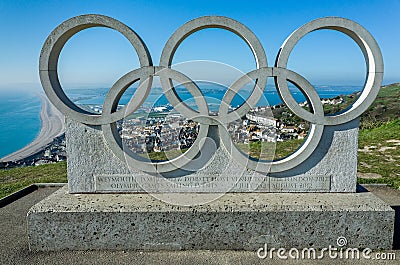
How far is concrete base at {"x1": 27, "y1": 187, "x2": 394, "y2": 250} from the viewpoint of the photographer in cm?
545

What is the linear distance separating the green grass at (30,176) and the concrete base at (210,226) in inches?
182

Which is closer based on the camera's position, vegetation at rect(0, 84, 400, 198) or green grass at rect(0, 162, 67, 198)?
vegetation at rect(0, 84, 400, 198)

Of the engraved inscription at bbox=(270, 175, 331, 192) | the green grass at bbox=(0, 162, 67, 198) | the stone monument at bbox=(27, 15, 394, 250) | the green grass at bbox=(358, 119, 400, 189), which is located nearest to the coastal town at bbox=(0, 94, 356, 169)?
the stone monument at bbox=(27, 15, 394, 250)

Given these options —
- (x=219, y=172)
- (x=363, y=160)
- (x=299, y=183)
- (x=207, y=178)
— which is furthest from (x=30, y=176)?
(x=363, y=160)

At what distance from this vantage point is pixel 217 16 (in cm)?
576

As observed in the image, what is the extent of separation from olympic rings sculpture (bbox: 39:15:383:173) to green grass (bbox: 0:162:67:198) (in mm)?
4874

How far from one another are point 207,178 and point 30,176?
7849 millimetres

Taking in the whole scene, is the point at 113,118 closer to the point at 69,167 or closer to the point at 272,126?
the point at 69,167

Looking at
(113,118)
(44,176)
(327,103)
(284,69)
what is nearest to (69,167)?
(113,118)

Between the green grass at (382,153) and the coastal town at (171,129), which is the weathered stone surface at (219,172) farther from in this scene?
the green grass at (382,153)

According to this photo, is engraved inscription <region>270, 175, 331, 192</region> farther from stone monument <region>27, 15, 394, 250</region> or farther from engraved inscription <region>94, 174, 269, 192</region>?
engraved inscription <region>94, 174, 269, 192</region>

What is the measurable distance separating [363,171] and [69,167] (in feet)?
28.1
